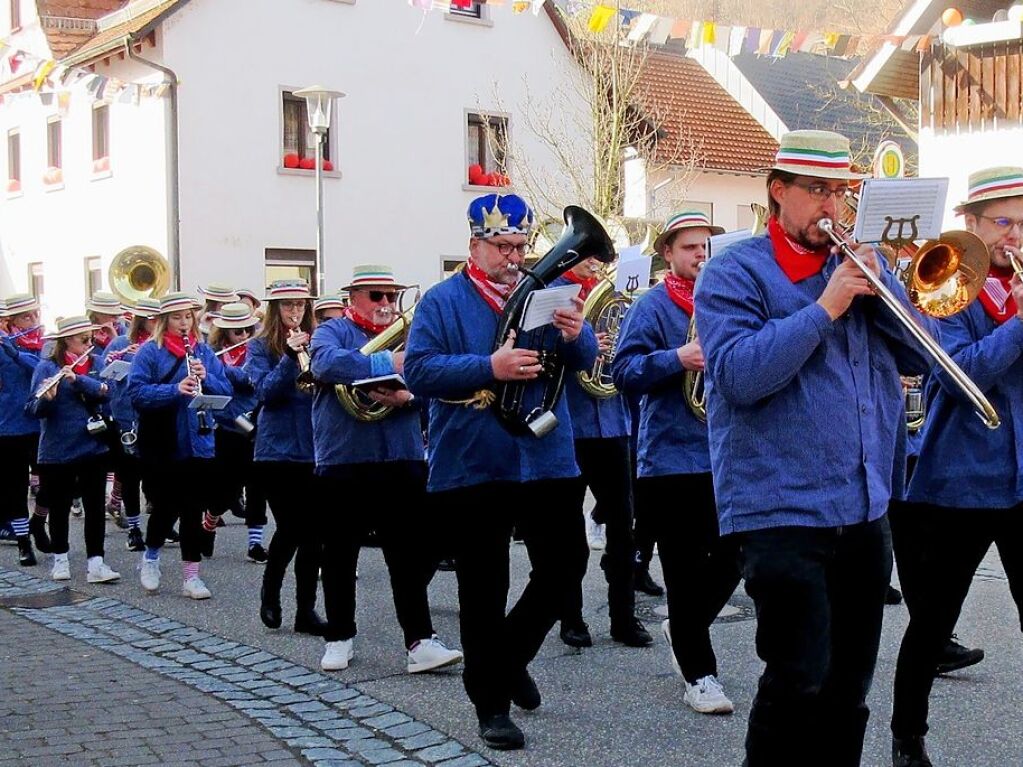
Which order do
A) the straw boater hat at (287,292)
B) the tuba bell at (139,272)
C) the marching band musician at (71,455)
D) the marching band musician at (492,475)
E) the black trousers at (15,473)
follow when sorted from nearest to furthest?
the marching band musician at (492,475)
the straw boater hat at (287,292)
the marching band musician at (71,455)
the black trousers at (15,473)
the tuba bell at (139,272)

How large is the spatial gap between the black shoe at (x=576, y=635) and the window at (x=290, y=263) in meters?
20.0

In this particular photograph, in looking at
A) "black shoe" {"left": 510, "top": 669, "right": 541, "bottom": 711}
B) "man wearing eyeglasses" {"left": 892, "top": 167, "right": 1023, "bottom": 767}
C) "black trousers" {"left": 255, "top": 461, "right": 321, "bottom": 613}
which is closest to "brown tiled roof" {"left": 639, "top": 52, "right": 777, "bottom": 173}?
"black trousers" {"left": 255, "top": 461, "right": 321, "bottom": 613}

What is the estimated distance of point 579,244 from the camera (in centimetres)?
559

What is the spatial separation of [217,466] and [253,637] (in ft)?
11.8

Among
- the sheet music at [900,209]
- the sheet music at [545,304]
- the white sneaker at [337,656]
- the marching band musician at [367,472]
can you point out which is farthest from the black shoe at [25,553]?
the sheet music at [900,209]

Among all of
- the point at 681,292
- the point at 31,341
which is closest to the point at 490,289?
the point at 681,292

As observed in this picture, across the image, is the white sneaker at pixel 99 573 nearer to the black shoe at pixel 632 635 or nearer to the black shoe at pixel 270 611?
the black shoe at pixel 270 611

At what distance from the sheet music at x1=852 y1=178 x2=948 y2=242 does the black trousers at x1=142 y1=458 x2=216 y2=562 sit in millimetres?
6011

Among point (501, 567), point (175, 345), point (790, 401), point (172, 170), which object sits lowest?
point (501, 567)

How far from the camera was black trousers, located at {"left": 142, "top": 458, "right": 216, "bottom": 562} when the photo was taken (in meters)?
8.96

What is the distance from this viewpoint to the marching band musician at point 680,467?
5832 mm

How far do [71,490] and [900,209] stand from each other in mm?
7412

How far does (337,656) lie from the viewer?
682 centimetres

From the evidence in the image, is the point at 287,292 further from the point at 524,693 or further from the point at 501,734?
the point at 501,734
